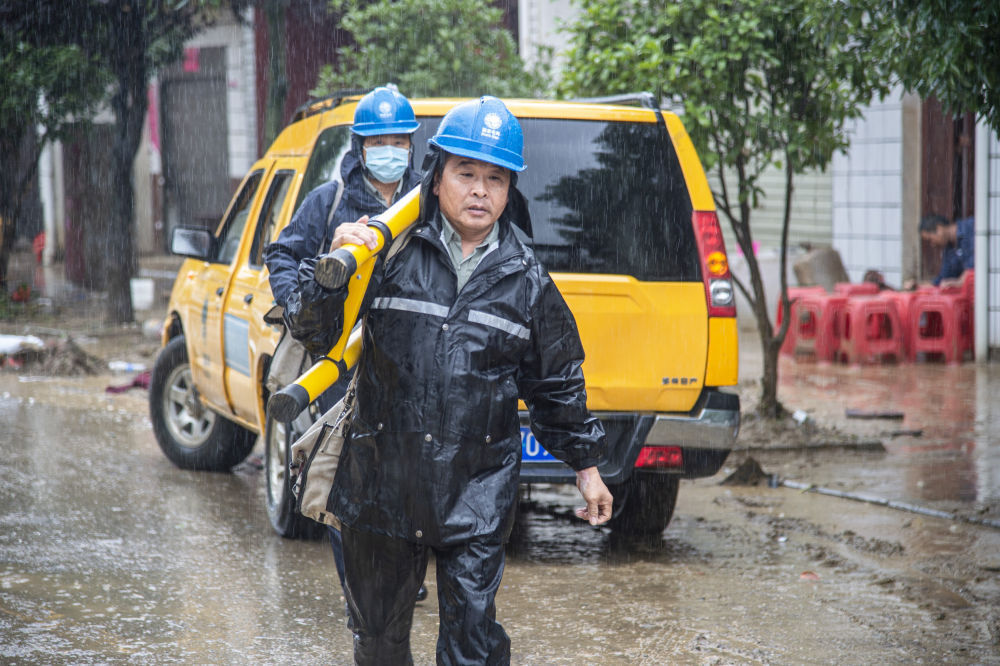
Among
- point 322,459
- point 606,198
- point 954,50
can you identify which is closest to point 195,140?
point 606,198

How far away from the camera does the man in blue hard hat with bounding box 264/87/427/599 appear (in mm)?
4918

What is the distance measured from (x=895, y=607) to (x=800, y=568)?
680mm

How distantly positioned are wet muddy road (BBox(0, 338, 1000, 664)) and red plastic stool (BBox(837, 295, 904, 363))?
3922 millimetres

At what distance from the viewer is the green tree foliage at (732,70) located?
8.25 metres

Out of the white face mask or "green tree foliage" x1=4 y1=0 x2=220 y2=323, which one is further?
"green tree foliage" x1=4 y1=0 x2=220 y2=323

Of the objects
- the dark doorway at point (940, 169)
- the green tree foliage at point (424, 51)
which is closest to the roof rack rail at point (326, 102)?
the green tree foliage at point (424, 51)

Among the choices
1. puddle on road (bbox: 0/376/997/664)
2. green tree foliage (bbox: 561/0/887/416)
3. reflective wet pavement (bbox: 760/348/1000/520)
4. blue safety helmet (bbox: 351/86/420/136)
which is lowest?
puddle on road (bbox: 0/376/997/664)

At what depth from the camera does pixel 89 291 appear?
778 inches

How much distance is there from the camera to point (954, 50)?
18.5 ft

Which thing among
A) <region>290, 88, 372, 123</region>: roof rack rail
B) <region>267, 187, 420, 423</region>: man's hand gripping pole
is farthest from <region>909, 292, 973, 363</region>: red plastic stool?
<region>267, 187, 420, 423</region>: man's hand gripping pole

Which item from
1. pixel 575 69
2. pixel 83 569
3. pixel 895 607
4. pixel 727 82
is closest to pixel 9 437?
pixel 83 569

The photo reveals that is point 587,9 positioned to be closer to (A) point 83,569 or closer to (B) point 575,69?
(B) point 575,69

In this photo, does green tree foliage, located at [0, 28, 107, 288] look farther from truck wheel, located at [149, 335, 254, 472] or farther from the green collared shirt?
the green collared shirt

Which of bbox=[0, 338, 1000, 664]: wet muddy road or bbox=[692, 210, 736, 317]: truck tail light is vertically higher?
bbox=[692, 210, 736, 317]: truck tail light
